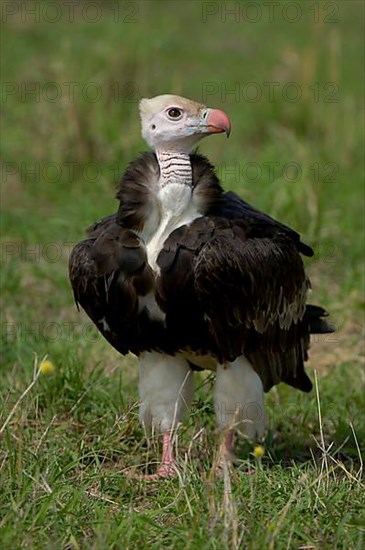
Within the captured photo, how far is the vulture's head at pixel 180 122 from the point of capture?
16.7 ft

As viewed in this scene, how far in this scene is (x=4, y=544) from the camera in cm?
A: 381

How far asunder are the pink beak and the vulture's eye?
0.39 feet

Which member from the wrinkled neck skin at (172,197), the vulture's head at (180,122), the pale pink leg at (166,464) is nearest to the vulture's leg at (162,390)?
the pale pink leg at (166,464)

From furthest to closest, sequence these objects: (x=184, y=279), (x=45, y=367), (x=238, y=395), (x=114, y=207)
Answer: (x=114, y=207) < (x=45, y=367) < (x=238, y=395) < (x=184, y=279)

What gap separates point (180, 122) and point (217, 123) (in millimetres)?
155

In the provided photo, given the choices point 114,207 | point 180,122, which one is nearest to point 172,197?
point 180,122

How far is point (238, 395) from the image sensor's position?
17.1 ft

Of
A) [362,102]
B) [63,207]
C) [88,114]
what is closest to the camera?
[63,207]

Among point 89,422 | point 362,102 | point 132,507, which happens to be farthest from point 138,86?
point 132,507

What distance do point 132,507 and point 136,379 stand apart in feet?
6.44

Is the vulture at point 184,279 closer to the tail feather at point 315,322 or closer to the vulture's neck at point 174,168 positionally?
the vulture's neck at point 174,168

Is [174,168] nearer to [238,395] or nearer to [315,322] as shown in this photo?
[238,395]

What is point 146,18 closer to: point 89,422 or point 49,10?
point 49,10

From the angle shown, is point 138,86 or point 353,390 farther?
point 138,86
